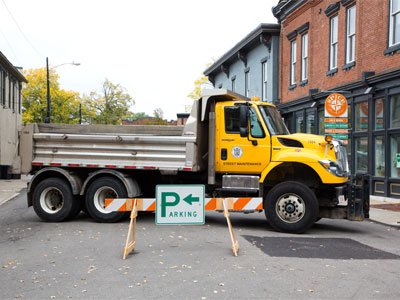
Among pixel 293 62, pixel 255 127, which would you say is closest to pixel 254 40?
pixel 293 62

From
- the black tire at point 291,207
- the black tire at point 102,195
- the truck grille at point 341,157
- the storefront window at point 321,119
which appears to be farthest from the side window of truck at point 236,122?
the storefront window at point 321,119

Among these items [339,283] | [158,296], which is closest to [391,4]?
[339,283]

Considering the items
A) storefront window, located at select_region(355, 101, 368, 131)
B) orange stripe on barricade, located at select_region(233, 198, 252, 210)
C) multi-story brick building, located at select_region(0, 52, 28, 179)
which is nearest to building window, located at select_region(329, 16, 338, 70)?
storefront window, located at select_region(355, 101, 368, 131)

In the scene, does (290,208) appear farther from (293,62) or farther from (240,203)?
(293,62)

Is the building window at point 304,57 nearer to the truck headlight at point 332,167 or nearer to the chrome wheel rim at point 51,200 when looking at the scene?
the truck headlight at point 332,167

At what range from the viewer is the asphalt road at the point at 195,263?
5.79 metres

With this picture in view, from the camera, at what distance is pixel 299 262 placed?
7.42 m

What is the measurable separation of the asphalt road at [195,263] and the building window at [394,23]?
326 inches

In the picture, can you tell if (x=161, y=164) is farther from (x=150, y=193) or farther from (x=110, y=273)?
(x=110, y=273)

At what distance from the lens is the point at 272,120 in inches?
440

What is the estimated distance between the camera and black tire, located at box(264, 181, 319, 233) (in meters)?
10.2

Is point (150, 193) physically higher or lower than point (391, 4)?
lower

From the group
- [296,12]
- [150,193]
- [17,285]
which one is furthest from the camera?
[296,12]

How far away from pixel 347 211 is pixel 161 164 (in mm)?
4248
